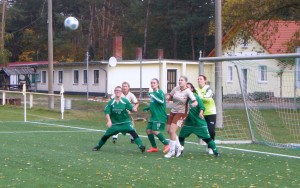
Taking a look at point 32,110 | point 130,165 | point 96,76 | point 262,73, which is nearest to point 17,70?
point 96,76

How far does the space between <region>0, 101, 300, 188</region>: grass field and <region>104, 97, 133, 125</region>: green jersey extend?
82 centimetres

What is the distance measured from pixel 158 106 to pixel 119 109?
936mm

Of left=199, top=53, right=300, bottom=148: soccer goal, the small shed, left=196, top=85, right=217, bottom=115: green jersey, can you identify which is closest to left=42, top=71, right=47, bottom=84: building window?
the small shed

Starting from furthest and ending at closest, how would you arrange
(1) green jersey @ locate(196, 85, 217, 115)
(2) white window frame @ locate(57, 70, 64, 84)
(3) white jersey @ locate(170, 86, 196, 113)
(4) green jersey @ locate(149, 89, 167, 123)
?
(2) white window frame @ locate(57, 70, 64, 84) < (1) green jersey @ locate(196, 85, 217, 115) < (4) green jersey @ locate(149, 89, 167, 123) < (3) white jersey @ locate(170, 86, 196, 113)

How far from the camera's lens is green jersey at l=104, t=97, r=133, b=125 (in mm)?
15586

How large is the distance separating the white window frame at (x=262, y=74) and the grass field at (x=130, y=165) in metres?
2.65

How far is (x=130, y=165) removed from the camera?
1312 centimetres

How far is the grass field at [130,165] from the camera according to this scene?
11078 mm

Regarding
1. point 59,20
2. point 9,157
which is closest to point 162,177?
point 9,157

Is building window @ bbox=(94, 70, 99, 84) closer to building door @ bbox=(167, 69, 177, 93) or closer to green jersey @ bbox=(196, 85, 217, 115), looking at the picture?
building door @ bbox=(167, 69, 177, 93)

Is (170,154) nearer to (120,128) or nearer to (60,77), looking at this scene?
(120,128)

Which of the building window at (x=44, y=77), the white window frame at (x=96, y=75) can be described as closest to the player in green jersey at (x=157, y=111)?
the white window frame at (x=96, y=75)

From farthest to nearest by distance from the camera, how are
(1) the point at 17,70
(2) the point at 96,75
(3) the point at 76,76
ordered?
(1) the point at 17,70 → (3) the point at 76,76 → (2) the point at 96,75

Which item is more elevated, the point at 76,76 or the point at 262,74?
the point at 76,76
